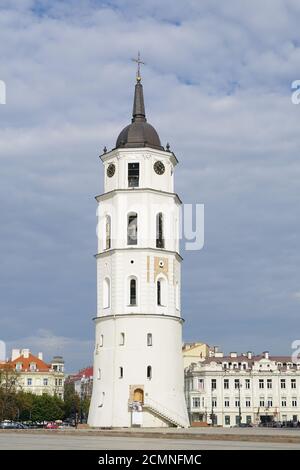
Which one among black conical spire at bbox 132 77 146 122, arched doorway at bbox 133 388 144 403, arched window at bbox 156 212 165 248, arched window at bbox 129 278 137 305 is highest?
black conical spire at bbox 132 77 146 122

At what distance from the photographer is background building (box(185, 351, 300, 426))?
430 feet

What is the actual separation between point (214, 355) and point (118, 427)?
8688cm

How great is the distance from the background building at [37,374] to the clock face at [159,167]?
78.2m

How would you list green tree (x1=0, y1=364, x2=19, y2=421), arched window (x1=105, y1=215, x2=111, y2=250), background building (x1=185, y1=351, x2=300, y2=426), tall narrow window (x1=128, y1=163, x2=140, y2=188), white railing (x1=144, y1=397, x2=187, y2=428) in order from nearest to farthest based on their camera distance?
white railing (x1=144, y1=397, x2=187, y2=428)
arched window (x1=105, y1=215, x2=111, y2=250)
tall narrow window (x1=128, y1=163, x2=140, y2=188)
green tree (x1=0, y1=364, x2=19, y2=421)
background building (x1=185, y1=351, x2=300, y2=426)

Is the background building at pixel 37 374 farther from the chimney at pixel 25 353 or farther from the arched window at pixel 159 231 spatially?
the arched window at pixel 159 231

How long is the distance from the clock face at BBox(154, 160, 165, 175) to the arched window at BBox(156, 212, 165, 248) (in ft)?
11.1

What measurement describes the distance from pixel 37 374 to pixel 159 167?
8160 cm

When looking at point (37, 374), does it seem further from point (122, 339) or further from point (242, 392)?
point (122, 339)

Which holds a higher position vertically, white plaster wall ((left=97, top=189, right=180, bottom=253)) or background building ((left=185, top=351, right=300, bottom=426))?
white plaster wall ((left=97, top=189, right=180, bottom=253))

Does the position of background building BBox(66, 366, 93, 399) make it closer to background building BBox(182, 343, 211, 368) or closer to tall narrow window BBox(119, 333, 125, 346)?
background building BBox(182, 343, 211, 368)

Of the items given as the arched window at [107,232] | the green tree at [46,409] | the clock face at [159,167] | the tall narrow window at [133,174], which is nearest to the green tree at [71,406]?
the green tree at [46,409]

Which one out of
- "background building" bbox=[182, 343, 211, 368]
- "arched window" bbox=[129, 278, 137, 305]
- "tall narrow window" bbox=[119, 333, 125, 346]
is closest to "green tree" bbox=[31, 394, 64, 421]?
"background building" bbox=[182, 343, 211, 368]
